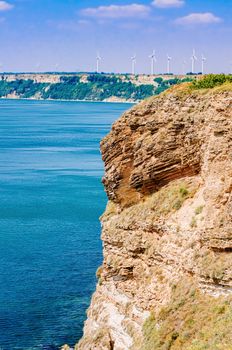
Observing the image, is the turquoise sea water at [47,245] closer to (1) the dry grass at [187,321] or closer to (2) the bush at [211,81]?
(1) the dry grass at [187,321]

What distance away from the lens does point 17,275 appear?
6456 cm

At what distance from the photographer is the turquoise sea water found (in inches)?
2105

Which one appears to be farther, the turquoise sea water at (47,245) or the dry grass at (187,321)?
the turquoise sea water at (47,245)

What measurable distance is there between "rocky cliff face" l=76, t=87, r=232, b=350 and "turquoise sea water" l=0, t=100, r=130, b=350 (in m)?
14.1

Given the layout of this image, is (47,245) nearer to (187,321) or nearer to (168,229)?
(168,229)

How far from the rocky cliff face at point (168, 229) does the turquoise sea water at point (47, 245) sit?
14145 mm

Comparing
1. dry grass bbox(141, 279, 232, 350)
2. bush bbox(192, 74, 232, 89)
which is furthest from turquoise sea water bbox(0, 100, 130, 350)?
bush bbox(192, 74, 232, 89)

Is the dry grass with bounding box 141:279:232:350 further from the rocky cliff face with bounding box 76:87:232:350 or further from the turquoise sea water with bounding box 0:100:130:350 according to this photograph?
the turquoise sea water with bounding box 0:100:130:350

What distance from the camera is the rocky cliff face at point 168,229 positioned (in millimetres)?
30781

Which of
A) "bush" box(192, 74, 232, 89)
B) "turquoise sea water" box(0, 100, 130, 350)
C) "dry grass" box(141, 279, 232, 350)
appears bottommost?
"turquoise sea water" box(0, 100, 130, 350)

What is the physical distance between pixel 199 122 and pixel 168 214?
198 inches

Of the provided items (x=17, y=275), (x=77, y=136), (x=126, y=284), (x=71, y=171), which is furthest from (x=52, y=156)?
(x=126, y=284)

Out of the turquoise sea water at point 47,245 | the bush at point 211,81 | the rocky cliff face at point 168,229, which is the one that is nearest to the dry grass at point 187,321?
the rocky cliff face at point 168,229

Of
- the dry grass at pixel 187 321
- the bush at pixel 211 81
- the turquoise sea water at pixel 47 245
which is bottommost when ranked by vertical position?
the turquoise sea water at pixel 47 245
